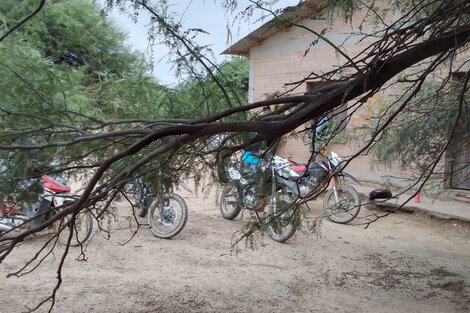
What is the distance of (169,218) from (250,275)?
65.0 inches

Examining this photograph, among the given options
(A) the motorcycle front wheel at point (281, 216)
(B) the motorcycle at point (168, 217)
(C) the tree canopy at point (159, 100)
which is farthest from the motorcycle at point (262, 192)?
(B) the motorcycle at point (168, 217)

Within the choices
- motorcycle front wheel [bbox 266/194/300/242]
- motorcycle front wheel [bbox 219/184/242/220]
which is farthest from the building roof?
motorcycle front wheel [bbox 219/184/242/220]

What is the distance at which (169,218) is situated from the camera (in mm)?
5457

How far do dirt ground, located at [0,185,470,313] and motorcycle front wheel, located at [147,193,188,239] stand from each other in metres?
0.12

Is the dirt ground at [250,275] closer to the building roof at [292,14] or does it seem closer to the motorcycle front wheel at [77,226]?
the motorcycle front wheel at [77,226]

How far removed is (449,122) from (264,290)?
7.73ft

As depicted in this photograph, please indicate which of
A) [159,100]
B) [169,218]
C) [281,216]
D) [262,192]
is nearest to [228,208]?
[169,218]

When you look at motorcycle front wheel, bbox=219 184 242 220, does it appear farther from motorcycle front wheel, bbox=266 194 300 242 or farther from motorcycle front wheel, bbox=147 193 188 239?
motorcycle front wheel, bbox=266 194 300 242

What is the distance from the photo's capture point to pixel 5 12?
2992mm

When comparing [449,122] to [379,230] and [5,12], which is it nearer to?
[379,230]

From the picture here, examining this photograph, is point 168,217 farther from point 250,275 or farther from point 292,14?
point 292,14

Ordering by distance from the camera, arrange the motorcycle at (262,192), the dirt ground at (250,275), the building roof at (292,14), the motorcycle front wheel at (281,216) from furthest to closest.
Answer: the dirt ground at (250,275) < the motorcycle at (262,192) < the motorcycle front wheel at (281,216) < the building roof at (292,14)

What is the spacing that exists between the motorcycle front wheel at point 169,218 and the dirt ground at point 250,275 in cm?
12

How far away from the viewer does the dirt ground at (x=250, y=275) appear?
11.6 ft
